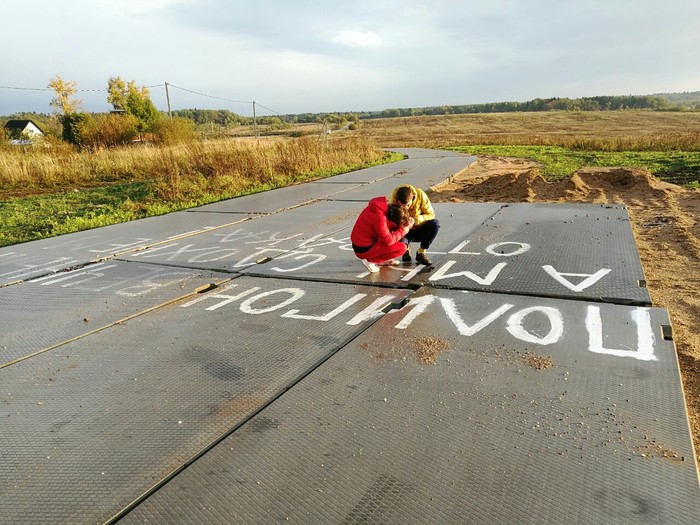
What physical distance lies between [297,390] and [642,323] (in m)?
2.31

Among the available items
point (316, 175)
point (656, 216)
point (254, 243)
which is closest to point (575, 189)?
point (656, 216)

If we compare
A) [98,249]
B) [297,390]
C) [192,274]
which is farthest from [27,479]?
[98,249]

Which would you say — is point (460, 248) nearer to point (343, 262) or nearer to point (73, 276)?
point (343, 262)

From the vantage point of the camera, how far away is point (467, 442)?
1929 millimetres

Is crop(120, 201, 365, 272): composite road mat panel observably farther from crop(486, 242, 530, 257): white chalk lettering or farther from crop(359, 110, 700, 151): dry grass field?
crop(359, 110, 700, 151): dry grass field

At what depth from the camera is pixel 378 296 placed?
376 centimetres

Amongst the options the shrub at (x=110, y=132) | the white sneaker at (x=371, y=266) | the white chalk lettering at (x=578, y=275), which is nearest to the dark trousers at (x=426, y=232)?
the white sneaker at (x=371, y=266)

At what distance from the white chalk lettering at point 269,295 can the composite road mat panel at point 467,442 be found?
94 centimetres

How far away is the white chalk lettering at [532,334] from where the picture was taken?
9.38 feet

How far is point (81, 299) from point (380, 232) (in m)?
2.73

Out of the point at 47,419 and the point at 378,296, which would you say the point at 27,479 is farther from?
the point at 378,296

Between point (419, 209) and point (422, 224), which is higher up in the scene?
point (419, 209)

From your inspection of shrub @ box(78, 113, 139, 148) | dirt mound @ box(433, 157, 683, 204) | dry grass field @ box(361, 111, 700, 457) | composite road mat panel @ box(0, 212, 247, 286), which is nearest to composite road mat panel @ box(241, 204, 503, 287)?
dry grass field @ box(361, 111, 700, 457)

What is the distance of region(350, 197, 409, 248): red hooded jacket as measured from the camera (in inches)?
167
